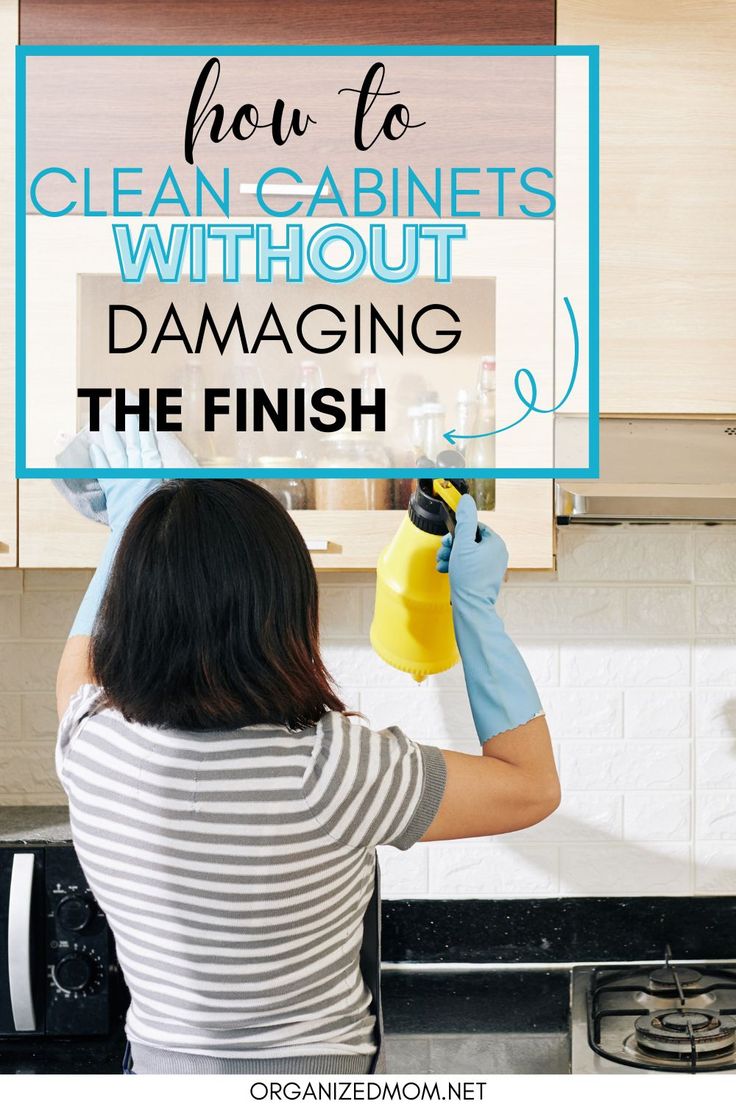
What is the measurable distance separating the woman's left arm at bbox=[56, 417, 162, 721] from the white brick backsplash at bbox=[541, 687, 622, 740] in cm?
82

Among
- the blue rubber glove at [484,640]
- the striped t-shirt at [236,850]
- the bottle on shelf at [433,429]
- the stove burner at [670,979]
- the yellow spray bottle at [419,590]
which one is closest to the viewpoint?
the striped t-shirt at [236,850]

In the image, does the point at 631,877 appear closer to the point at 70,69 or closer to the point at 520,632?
the point at 520,632

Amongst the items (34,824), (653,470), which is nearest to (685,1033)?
(653,470)

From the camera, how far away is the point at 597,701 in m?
1.88

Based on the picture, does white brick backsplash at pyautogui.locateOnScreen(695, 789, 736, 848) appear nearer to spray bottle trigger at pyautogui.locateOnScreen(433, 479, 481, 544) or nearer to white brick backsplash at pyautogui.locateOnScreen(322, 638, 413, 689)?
white brick backsplash at pyautogui.locateOnScreen(322, 638, 413, 689)

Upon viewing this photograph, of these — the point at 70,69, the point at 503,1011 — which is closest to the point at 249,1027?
the point at 503,1011

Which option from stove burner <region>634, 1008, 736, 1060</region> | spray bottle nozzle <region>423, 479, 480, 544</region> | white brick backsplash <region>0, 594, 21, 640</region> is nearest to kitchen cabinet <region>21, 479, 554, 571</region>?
spray bottle nozzle <region>423, 479, 480, 544</region>

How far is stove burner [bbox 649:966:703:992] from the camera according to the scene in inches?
67.2

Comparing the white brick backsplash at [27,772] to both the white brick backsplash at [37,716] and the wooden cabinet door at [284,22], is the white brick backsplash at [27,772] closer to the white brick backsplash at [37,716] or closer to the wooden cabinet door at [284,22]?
the white brick backsplash at [37,716]

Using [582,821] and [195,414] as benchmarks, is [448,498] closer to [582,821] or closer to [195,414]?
[195,414]

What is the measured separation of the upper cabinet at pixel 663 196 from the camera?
4.99 ft

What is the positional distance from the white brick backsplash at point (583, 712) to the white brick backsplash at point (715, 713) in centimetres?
14

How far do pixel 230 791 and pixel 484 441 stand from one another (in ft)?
2.47

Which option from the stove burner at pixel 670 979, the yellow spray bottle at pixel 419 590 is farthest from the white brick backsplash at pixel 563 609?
the stove burner at pixel 670 979
